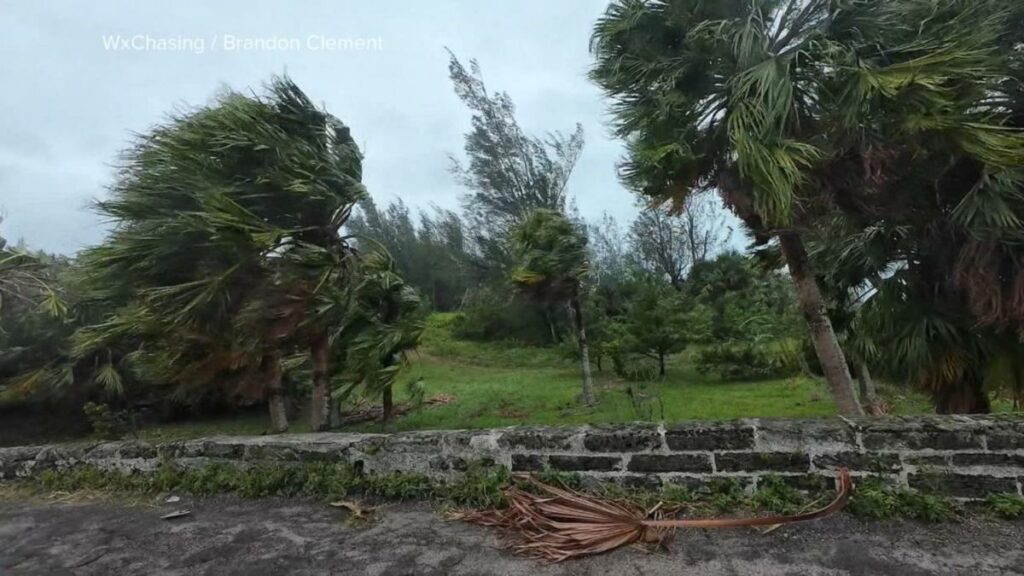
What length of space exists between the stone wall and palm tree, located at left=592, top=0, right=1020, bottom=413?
1.69 meters

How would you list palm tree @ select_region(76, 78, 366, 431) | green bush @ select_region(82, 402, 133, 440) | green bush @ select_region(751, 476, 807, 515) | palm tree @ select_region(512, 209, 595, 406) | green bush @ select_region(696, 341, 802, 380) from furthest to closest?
green bush @ select_region(696, 341, 802, 380) < palm tree @ select_region(512, 209, 595, 406) < green bush @ select_region(82, 402, 133, 440) < palm tree @ select_region(76, 78, 366, 431) < green bush @ select_region(751, 476, 807, 515)

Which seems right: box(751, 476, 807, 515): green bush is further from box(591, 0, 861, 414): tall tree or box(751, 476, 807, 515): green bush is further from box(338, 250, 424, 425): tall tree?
box(338, 250, 424, 425): tall tree

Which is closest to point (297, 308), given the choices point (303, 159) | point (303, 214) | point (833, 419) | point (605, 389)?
point (303, 214)

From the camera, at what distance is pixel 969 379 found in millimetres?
3957

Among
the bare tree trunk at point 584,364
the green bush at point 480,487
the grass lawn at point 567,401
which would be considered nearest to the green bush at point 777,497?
the green bush at point 480,487

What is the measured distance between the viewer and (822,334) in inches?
168

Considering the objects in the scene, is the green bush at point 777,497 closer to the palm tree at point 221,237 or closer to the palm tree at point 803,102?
the palm tree at point 803,102

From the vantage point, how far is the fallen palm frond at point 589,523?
216 centimetres

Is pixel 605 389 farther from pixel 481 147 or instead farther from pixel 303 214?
pixel 481 147

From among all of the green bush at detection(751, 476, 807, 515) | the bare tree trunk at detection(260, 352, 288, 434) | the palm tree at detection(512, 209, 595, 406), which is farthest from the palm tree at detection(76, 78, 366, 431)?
the green bush at detection(751, 476, 807, 515)

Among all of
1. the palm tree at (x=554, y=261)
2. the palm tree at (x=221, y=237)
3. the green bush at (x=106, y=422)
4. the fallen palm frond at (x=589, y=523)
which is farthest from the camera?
the palm tree at (x=554, y=261)

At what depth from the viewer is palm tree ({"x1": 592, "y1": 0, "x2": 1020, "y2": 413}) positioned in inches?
134

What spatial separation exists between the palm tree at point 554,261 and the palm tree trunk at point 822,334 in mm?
3922

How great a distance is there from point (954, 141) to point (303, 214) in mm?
5337
